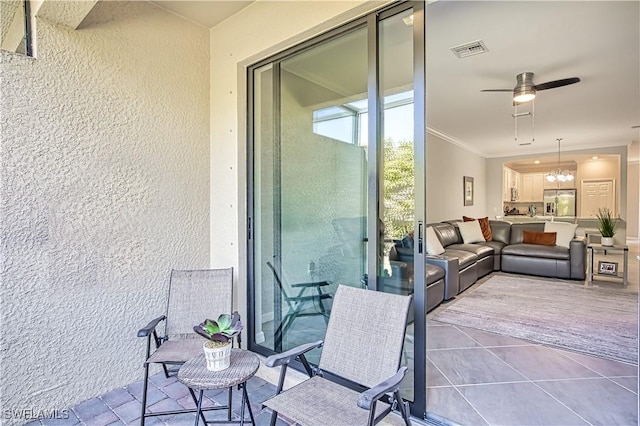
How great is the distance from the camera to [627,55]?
3416 mm

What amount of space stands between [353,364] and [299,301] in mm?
994

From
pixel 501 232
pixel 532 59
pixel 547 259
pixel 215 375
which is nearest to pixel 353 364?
pixel 215 375

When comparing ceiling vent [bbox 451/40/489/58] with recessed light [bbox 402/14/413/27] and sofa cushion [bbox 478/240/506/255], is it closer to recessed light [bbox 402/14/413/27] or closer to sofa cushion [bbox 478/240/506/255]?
recessed light [bbox 402/14/413/27]

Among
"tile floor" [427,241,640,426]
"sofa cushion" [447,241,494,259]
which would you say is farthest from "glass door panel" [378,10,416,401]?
"sofa cushion" [447,241,494,259]

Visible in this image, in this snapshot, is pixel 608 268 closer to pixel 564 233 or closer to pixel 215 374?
pixel 564 233

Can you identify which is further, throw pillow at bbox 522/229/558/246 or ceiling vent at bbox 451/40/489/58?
throw pillow at bbox 522/229/558/246

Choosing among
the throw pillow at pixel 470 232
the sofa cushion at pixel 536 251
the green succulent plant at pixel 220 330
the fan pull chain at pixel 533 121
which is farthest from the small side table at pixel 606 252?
the green succulent plant at pixel 220 330

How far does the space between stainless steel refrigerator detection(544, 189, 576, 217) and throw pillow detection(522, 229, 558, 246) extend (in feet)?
16.9

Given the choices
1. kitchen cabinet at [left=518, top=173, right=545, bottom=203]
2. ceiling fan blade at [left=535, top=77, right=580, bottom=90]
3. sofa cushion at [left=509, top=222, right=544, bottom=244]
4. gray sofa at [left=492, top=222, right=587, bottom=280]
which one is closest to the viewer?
ceiling fan blade at [left=535, top=77, right=580, bottom=90]

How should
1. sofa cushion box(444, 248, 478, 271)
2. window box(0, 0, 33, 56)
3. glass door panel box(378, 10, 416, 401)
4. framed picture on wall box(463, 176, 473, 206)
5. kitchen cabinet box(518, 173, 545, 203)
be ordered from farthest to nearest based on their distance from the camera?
kitchen cabinet box(518, 173, 545, 203) < framed picture on wall box(463, 176, 473, 206) < sofa cushion box(444, 248, 478, 271) < window box(0, 0, 33, 56) < glass door panel box(378, 10, 416, 401)

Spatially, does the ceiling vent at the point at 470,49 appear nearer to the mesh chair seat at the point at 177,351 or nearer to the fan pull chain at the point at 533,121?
the fan pull chain at the point at 533,121

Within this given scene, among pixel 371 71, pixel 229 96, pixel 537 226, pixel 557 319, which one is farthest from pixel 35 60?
pixel 537 226

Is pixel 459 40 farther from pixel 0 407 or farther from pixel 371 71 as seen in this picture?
pixel 0 407

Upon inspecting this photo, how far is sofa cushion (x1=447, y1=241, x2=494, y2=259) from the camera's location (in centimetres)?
549
